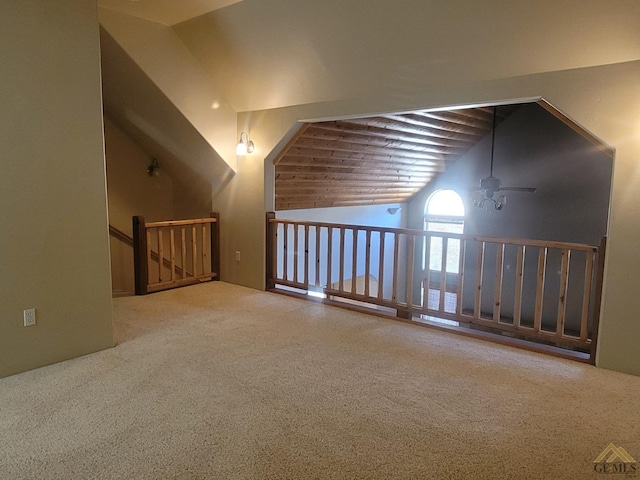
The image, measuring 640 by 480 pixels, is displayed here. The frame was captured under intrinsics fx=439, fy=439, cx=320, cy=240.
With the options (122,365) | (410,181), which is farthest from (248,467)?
(410,181)

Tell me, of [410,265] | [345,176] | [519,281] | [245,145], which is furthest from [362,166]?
[519,281]

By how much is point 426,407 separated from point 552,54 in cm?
247

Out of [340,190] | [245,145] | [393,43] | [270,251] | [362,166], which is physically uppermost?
[393,43]

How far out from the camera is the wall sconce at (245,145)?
5.03 meters

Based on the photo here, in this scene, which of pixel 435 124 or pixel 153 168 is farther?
pixel 153 168

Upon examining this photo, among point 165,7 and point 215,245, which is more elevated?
point 165,7

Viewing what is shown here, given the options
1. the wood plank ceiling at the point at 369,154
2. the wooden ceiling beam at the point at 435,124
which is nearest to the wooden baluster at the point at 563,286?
the wood plank ceiling at the point at 369,154

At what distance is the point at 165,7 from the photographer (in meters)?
3.79

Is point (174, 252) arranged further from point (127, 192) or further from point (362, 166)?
point (362, 166)

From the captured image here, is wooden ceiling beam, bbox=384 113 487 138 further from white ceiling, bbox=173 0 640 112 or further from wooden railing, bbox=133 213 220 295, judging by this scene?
wooden railing, bbox=133 213 220 295

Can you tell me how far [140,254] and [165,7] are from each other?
8.14 ft

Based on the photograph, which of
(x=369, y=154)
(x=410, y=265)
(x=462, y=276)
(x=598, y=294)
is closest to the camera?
(x=598, y=294)

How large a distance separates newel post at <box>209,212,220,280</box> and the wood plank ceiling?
801 millimetres

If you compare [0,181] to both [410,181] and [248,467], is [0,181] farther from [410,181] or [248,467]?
[410,181]
